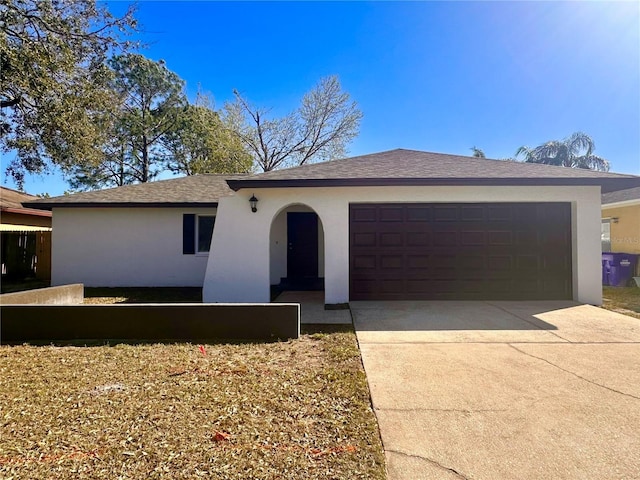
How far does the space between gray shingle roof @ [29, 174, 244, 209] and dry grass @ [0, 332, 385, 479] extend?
21.2 ft

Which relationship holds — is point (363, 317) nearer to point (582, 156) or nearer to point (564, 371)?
point (564, 371)

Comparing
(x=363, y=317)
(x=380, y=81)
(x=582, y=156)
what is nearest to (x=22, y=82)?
(x=363, y=317)

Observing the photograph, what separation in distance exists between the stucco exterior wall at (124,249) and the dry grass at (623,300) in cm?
1097

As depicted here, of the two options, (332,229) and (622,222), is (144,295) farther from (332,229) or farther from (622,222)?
(622,222)

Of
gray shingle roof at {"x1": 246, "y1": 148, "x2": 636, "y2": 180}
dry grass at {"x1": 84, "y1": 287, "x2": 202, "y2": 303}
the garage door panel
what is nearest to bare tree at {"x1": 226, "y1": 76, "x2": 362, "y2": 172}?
gray shingle roof at {"x1": 246, "y1": 148, "x2": 636, "y2": 180}

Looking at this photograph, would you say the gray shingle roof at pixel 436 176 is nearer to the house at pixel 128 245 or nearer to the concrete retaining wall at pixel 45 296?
the house at pixel 128 245

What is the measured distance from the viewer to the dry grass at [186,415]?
225cm

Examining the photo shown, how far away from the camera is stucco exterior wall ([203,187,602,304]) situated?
300 inches

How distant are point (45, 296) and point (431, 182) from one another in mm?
8445

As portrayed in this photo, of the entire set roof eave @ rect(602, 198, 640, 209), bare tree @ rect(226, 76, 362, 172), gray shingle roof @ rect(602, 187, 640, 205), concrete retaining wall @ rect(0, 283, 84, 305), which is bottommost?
concrete retaining wall @ rect(0, 283, 84, 305)

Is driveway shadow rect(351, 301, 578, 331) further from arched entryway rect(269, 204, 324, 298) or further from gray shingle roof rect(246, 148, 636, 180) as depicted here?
arched entryway rect(269, 204, 324, 298)

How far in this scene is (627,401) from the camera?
3.13 metres

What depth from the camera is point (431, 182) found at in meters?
7.21

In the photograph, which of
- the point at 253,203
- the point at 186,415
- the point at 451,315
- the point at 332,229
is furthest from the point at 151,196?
the point at 451,315
